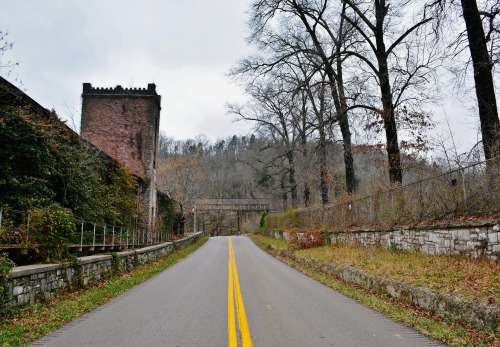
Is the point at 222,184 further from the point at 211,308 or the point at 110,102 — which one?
the point at 211,308

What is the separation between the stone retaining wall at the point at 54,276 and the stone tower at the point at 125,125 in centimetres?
1554

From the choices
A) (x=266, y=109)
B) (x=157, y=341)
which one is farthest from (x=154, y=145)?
(x=157, y=341)

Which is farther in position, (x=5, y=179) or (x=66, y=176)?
(x=66, y=176)

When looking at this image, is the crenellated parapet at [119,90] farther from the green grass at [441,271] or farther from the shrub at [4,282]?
the shrub at [4,282]

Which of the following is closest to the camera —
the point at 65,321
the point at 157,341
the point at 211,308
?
the point at 157,341

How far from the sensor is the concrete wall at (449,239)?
28.9 ft

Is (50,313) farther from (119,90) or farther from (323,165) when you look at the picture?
(119,90)

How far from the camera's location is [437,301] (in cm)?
742

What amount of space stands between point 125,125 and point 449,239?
25839mm

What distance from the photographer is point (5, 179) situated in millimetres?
12148

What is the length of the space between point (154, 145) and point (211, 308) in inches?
995

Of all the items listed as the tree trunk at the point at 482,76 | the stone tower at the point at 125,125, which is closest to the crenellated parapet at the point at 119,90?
the stone tower at the point at 125,125

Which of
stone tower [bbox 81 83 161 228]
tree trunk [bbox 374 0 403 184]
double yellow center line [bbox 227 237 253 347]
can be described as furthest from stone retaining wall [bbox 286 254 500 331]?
stone tower [bbox 81 83 161 228]

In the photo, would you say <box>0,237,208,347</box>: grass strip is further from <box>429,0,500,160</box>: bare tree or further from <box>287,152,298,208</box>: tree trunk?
<box>287,152,298,208</box>: tree trunk
